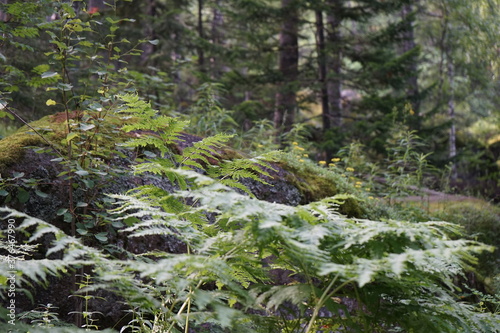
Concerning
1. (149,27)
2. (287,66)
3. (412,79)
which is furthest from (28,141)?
(412,79)

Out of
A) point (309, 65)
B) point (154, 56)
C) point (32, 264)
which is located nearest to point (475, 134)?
point (309, 65)

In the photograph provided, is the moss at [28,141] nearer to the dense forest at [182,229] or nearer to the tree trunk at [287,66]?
the dense forest at [182,229]

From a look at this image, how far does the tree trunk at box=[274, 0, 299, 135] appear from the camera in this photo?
420 inches

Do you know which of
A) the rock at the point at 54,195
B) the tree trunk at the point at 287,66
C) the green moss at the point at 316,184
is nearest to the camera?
the rock at the point at 54,195

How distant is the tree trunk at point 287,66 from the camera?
420 inches

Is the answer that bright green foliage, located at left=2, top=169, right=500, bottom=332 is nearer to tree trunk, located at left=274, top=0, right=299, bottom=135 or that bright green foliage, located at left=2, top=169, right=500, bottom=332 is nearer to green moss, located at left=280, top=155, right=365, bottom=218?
green moss, located at left=280, top=155, right=365, bottom=218

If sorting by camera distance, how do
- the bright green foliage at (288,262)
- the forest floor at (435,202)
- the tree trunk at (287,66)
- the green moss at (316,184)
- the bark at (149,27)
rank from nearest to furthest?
1. the bright green foliage at (288,262)
2. the green moss at (316,184)
3. the forest floor at (435,202)
4. the tree trunk at (287,66)
5. the bark at (149,27)

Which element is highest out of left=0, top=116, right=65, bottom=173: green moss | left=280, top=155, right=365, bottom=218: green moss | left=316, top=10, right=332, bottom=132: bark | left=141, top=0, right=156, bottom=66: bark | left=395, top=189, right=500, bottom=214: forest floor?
left=141, top=0, right=156, bottom=66: bark

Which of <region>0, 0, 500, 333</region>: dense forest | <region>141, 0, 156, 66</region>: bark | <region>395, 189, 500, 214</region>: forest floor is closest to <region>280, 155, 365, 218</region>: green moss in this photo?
<region>0, 0, 500, 333</region>: dense forest

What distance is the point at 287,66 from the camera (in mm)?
11328

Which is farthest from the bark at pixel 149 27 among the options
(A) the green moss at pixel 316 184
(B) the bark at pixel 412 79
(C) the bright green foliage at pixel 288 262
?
(C) the bright green foliage at pixel 288 262

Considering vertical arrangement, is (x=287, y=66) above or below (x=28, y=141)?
above

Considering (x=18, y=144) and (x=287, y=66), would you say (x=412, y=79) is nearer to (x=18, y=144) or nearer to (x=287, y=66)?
(x=287, y=66)

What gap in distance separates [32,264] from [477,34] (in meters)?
11.5
